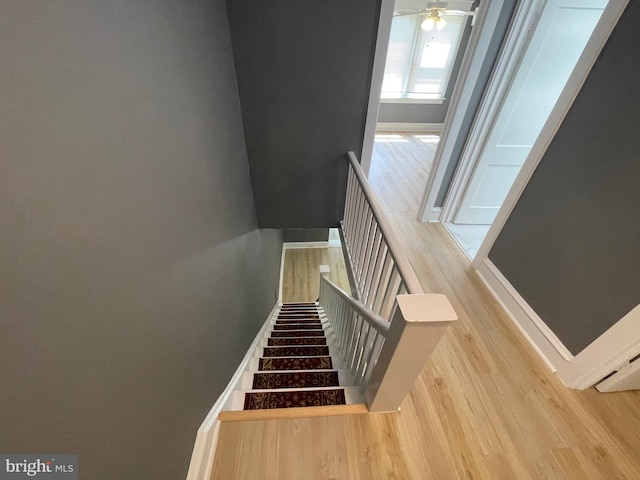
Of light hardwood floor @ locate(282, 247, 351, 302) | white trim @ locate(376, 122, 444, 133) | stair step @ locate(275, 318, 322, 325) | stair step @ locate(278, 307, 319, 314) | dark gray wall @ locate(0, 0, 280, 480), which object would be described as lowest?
light hardwood floor @ locate(282, 247, 351, 302)

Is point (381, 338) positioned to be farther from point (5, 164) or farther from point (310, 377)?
point (5, 164)

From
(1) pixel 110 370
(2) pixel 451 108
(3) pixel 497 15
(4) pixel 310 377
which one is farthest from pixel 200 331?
(3) pixel 497 15

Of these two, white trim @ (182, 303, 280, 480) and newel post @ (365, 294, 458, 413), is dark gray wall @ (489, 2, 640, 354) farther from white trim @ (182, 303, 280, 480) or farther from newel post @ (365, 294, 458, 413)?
white trim @ (182, 303, 280, 480)

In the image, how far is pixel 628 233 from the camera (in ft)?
3.99

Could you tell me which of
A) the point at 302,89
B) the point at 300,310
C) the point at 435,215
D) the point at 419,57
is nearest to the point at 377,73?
the point at 302,89

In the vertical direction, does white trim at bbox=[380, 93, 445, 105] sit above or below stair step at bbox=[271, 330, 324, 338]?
above

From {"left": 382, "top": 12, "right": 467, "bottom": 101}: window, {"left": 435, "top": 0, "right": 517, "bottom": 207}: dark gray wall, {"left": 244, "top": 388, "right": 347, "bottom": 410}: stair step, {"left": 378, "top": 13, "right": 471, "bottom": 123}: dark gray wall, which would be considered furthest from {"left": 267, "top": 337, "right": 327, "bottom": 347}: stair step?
{"left": 378, "top": 13, "right": 471, "bottom": 123}: dark gray wall

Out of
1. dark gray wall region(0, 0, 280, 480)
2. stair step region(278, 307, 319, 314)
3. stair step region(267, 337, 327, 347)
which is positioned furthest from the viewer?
stair step region(278, 307, 319, 314)

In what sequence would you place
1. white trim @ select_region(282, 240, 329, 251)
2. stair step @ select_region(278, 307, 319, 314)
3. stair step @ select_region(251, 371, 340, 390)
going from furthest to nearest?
white trim @ select_region(282, 240, 329, 251), stair step @ select_region(278, 307, 319, 314), stair step @ select_region(251, 371, 340, 390)

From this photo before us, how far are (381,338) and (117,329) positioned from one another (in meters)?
0.89

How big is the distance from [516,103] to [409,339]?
2.31 meters

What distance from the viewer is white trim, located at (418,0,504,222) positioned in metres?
1.91

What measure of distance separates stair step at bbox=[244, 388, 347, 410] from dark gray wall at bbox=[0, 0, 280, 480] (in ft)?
1.30

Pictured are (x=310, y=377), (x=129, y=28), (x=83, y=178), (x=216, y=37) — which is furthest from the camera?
(x=310, y=377)
